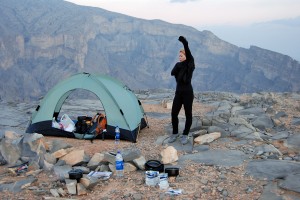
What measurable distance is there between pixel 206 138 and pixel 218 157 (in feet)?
4.01

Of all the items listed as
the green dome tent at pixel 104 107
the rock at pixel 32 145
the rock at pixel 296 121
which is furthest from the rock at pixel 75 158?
the rock at pixel 296 121

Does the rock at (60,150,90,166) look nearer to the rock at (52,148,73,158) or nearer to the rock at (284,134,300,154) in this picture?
the rock at (52,148,73,158)

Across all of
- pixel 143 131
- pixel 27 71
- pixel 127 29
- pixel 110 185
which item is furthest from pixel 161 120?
pixel 127 29

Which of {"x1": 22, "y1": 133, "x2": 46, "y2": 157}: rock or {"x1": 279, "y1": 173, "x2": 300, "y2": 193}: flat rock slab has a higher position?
{"x1": 22, "y1": 133, "x2": 46, "y2": 157}: rock

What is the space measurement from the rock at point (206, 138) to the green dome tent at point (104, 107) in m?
1.72

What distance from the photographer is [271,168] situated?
6750 mm

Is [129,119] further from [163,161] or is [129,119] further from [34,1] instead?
[34,1]

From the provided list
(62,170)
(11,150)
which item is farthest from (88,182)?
(11,150)

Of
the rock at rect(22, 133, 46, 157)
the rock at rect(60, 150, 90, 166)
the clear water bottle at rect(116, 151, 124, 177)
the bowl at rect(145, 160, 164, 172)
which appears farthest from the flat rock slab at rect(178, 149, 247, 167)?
the rock at rect(22, 133, 46, 157)

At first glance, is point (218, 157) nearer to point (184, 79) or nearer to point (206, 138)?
point (206, 138)

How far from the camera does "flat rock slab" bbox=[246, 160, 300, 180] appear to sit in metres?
6.44

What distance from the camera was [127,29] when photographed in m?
160

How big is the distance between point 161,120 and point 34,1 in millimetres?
157559

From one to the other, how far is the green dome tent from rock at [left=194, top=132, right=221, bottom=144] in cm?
172
